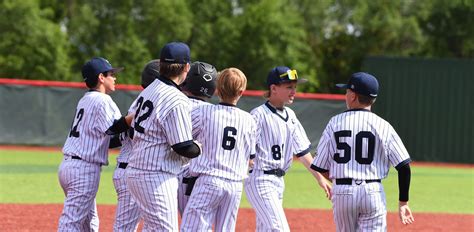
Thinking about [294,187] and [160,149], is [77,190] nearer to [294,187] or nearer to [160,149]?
[160,149]

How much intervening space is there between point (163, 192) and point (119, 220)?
56.8 inches

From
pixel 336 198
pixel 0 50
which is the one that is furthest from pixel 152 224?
pixel 0 50

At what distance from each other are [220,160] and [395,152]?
1.26 m

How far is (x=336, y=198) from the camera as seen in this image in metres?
6.23

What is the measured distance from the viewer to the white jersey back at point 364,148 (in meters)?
6.16

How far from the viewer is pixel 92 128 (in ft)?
23.1

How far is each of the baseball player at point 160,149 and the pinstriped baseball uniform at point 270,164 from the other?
1.30 meters

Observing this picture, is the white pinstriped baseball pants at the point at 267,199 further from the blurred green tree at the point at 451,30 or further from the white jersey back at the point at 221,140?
the blurred green tree at the point at 451,30

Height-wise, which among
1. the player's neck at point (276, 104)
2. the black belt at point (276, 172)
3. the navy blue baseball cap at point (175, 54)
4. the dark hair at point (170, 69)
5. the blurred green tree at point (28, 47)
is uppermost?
the blurred green tree at point (28, 47)

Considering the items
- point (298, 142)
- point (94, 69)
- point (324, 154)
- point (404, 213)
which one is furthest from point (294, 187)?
point (404, 213)

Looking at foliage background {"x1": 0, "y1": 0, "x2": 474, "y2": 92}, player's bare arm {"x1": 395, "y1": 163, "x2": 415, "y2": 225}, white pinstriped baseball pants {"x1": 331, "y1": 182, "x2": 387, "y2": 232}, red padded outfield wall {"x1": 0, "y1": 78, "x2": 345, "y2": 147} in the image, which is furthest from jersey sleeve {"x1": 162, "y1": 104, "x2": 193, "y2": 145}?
foliage background {"x1": 0, "y1": 0, "x2": 474, "y2": 92}

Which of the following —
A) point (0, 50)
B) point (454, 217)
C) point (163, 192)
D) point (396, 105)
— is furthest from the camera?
point (0, 50)

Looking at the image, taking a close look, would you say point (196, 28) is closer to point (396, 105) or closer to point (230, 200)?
point (396, 105)

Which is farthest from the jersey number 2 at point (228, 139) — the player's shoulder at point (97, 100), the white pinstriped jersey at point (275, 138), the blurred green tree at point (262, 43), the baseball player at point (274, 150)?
the blurred green tree at point (262, 43)
